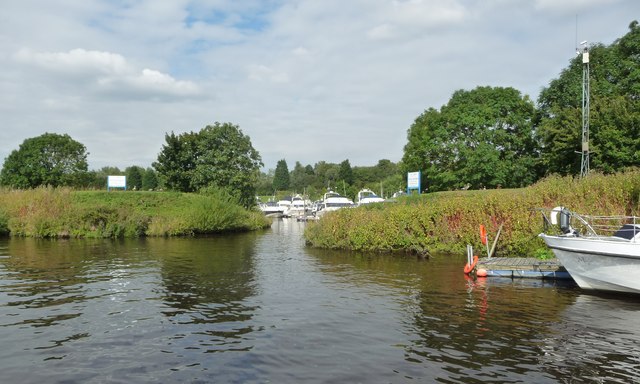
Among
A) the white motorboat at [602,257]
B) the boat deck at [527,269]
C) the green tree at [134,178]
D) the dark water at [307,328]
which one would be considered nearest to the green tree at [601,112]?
the boat deck at [527,269]

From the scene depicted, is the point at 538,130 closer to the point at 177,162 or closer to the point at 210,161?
the point at 210,161

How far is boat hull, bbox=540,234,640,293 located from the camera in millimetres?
14281

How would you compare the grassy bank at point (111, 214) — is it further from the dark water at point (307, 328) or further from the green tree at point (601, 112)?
the green tree at point (601, 112)

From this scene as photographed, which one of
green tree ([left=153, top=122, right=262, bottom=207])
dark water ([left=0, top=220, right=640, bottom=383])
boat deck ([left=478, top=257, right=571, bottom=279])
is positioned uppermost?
green tree ([left=153, top=122, right=262, bottom=207])

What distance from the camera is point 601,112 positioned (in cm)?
3903

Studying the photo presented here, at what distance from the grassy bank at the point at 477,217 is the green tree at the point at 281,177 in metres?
141

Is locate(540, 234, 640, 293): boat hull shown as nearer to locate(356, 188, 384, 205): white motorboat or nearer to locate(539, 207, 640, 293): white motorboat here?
locate(539, 207, 640, 293): white motorboat

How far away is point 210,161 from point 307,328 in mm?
51221

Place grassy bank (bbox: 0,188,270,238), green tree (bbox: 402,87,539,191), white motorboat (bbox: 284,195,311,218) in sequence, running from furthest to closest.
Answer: white motorboat (bbox: 284,195,311,218)
green tree (bbox: 402,87,539,191)
grassy bank (bbox: 0,188,270,238)

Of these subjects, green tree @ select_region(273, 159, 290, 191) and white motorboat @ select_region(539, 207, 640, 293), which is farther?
green tree @ select_region(273, 159, 290, 191)

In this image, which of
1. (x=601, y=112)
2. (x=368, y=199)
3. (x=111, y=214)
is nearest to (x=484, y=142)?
(x=601, y=112)

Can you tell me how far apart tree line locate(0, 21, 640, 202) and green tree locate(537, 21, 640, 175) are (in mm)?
84

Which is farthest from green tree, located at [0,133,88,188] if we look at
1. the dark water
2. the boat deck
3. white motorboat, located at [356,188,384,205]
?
the boat deck

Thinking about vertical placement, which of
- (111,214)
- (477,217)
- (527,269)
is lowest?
(527,269)
